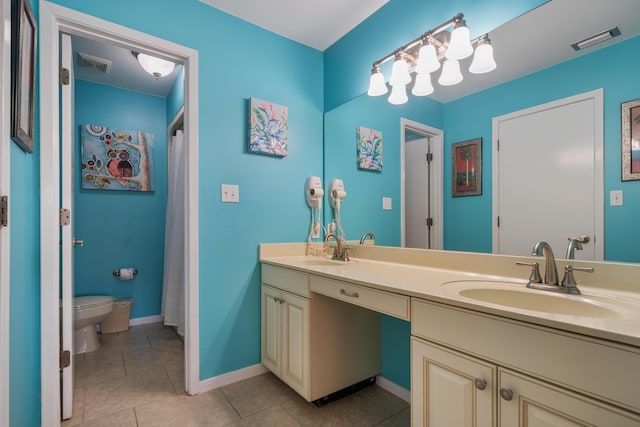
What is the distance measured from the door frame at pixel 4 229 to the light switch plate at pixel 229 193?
3.47 feet

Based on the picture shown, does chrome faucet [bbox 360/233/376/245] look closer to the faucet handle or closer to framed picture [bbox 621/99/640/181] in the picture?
the faucet handle

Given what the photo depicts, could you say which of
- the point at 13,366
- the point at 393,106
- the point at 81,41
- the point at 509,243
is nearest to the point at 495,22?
the point at 393,106

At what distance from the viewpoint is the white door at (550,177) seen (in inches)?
43.7

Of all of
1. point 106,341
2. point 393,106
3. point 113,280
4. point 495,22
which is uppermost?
point 495,22

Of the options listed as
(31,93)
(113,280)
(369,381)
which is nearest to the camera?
(31,93)

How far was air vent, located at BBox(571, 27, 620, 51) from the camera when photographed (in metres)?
1.07

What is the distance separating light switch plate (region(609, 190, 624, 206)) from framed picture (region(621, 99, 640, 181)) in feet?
0.16

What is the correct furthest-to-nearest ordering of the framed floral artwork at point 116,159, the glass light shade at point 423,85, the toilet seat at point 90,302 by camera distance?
1. the framed floral artwork at point 116,159
2. the toilet seat at point 90,302
3. the glass light shade at point 423,85

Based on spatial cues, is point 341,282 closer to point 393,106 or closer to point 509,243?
point 509,243

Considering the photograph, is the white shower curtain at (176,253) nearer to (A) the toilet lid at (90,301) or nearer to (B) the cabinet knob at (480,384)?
(A) the toilet lid at (90,301)

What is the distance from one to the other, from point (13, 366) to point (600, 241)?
2041 millimetres

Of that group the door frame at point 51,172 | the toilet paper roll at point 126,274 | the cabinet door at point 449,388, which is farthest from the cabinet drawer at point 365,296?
the toilet paper roll at point 126,274

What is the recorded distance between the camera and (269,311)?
6.46 feet

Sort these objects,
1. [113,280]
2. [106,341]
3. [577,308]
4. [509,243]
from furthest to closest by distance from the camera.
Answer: [113,280] < [106,341] < [509,243] < [577,308]
